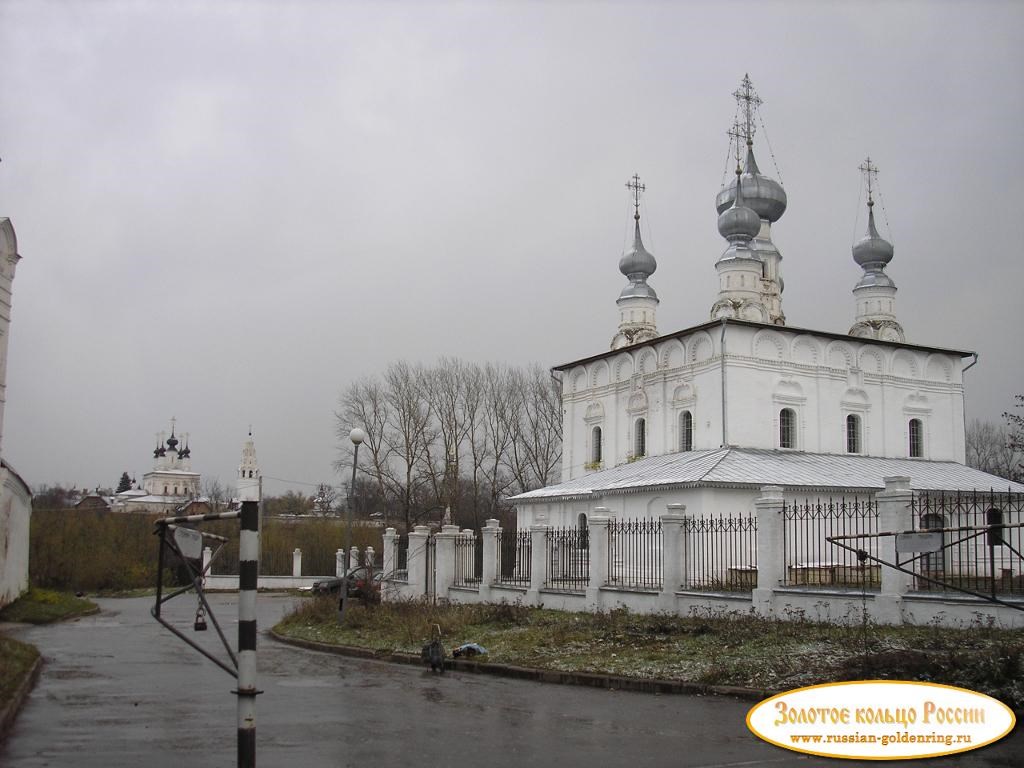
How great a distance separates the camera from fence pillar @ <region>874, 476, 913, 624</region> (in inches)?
591

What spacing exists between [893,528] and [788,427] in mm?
17214

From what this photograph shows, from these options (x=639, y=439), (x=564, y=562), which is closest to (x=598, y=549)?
(x=564, y=562)

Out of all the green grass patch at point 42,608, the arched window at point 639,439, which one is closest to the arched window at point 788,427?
the arched window at point 639,439

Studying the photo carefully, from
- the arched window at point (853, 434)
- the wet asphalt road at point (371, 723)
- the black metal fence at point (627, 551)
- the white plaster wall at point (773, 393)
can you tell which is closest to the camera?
the wet asphalt road at point (371, 723)

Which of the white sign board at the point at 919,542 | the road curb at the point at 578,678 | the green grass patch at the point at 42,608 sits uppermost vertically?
the white sign board at the point at 919,542

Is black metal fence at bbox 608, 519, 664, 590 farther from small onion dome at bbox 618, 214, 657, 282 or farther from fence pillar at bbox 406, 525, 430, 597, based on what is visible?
small onion dome at bbox 618, 214, 657, 282

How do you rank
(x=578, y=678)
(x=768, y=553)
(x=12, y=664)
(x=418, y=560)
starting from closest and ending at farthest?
(x=12, y=664), (x=578, y=678), (x=768, y=553), (x=418, y=560)

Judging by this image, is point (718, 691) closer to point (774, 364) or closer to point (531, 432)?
point (774, 364)

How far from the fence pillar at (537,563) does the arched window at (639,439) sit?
13106 mm

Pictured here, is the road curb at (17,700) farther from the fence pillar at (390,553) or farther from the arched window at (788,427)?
the arched window at (788,427)

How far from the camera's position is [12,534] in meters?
24.9

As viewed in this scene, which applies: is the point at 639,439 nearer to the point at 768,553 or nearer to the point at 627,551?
the point at 627,551

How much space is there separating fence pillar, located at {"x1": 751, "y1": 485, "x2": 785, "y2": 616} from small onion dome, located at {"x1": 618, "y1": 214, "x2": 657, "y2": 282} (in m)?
25.6

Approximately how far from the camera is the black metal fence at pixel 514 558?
925 inches
